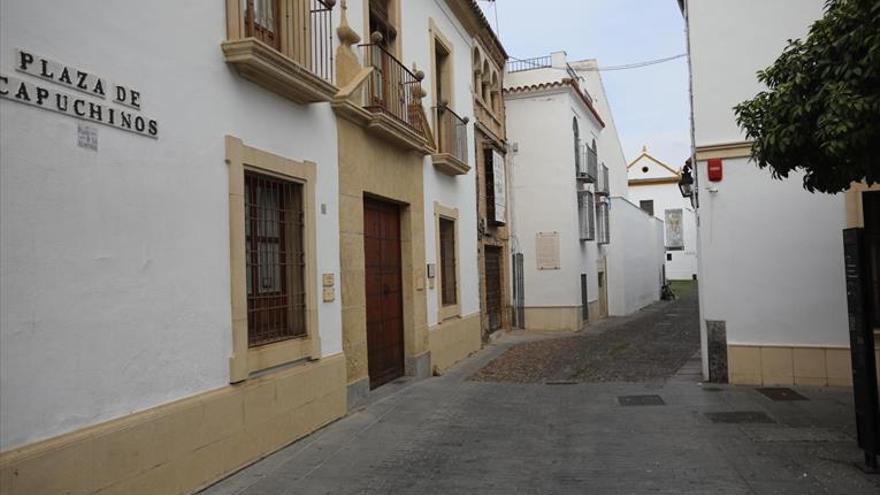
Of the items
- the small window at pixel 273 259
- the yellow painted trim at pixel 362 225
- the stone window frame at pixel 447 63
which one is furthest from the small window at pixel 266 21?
the stone window frame at pixel 447 63

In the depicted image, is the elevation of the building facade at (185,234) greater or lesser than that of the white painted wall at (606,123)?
lesser

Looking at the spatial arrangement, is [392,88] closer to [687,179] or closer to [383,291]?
[383,291]

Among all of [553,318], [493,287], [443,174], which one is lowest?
[553,318]

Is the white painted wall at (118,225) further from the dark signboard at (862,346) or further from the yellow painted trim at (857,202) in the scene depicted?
the yellow painted trim at (857,202)

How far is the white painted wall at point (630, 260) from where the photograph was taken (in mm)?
23281

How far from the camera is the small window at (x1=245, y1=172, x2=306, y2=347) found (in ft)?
20.1

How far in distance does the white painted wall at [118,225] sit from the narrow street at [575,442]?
1295 mm

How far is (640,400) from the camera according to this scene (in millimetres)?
8336

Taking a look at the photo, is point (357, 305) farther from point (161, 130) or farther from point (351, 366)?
point (161, 130)

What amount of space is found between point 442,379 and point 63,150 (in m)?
7.07

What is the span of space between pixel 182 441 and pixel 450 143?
316 inches

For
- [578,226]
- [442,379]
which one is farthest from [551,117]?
[442,379]

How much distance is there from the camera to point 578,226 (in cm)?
1808

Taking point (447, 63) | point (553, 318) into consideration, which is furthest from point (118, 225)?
point (553, 318)
